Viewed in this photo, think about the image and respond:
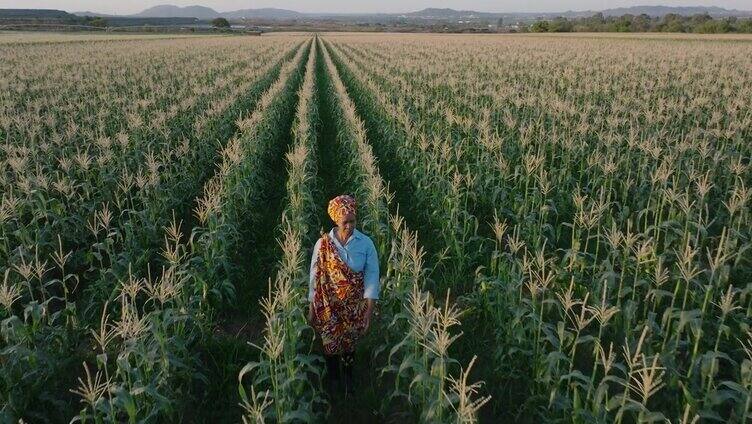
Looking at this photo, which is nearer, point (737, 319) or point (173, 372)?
point (173, 372)

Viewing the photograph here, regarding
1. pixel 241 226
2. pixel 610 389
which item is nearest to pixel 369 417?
pixel 610 389

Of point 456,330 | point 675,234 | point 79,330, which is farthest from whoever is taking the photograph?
point 675,234

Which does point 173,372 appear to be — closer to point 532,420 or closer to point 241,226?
point 532,420

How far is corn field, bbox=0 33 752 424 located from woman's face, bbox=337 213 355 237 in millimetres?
716

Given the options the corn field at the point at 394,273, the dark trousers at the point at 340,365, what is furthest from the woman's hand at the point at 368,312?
the dark trousers at the point at 340,365

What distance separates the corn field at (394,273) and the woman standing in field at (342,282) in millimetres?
259

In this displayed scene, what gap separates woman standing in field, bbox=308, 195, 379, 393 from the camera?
15.4ft

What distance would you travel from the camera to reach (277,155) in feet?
44.1

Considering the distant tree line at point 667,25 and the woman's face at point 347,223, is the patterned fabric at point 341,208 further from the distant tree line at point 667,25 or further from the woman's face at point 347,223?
the distant tree line at point 667,25

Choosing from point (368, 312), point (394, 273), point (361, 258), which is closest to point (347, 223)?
point (361, 258)

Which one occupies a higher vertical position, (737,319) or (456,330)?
(737,319)

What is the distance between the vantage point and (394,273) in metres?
6.75

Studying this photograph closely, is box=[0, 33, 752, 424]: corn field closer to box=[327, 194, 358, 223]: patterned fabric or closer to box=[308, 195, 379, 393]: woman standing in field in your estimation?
box=[308, 195, 379, 393]: woman standing in field

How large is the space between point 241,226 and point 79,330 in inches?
147
